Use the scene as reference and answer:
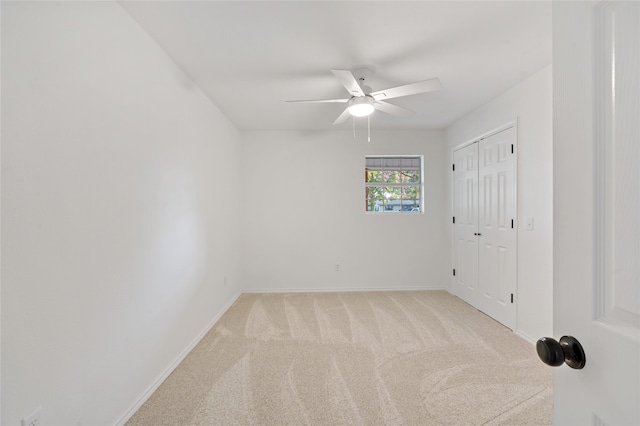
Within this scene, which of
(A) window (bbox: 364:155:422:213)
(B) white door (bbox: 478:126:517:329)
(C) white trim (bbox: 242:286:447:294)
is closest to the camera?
(B) white door (bbox: 478:126:517:329)

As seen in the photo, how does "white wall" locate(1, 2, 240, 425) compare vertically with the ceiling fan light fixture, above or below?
below

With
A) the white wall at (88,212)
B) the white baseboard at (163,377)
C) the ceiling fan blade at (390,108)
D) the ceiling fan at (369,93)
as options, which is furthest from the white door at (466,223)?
the white wall at (88,212)

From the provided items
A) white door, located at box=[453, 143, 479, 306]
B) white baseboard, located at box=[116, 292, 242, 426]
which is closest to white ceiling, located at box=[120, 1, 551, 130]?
white door, located at box=[453, 143, 479, 306]

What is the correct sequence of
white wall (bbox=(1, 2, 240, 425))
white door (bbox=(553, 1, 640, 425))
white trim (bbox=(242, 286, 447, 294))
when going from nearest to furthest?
white door (bbox=(553, 1, 640, 425)) < white wall (bbox=(1, 2, 240, 425)) < white trim (bbox=(242, 286, 447, 294))

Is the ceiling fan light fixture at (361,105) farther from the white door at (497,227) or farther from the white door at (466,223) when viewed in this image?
the white door at (466,223)

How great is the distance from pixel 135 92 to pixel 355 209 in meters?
3.42

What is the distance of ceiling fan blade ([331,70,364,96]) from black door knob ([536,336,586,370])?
2.01 metres

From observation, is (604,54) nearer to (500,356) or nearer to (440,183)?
(500,356)

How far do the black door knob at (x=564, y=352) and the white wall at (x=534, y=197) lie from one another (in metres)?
2.54

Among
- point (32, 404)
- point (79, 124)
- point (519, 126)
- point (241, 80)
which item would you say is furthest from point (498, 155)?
point (32, 404)

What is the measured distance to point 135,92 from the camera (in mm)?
1946

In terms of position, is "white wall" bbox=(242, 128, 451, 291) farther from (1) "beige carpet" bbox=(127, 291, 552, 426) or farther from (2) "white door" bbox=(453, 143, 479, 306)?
(1) "beige carpet" bbox=(127, 291, 552, 426)

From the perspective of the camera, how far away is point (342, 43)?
2.21m

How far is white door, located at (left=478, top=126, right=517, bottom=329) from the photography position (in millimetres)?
3150
